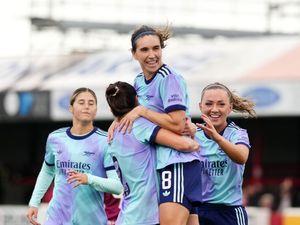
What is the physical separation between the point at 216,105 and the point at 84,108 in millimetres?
1620

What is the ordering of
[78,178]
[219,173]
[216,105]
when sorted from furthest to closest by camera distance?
[219,173], [78,178], [216,105]

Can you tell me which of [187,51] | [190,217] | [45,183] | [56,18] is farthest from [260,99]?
[190,217]

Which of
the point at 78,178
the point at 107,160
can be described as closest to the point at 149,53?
the point at 78,178

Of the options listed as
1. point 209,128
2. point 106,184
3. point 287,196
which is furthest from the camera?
point 287,196

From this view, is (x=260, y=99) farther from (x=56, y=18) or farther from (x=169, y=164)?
(x=169, y=164)

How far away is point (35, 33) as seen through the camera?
1195 inches

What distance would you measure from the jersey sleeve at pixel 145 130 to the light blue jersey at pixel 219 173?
122cm

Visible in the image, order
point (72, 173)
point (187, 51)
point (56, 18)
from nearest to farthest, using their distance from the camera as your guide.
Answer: point (72, 173), point (187, 51), point (56, 18)

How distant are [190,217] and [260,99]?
13.9 meters

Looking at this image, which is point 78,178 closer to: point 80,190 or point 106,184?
point 106,184

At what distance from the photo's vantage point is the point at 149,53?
7.83 metres

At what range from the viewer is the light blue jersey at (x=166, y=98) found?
25.3ft

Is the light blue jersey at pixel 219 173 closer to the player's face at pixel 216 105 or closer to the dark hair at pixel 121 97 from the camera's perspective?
the player's face at pixel 216 105

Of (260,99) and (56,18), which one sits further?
(56,18)
